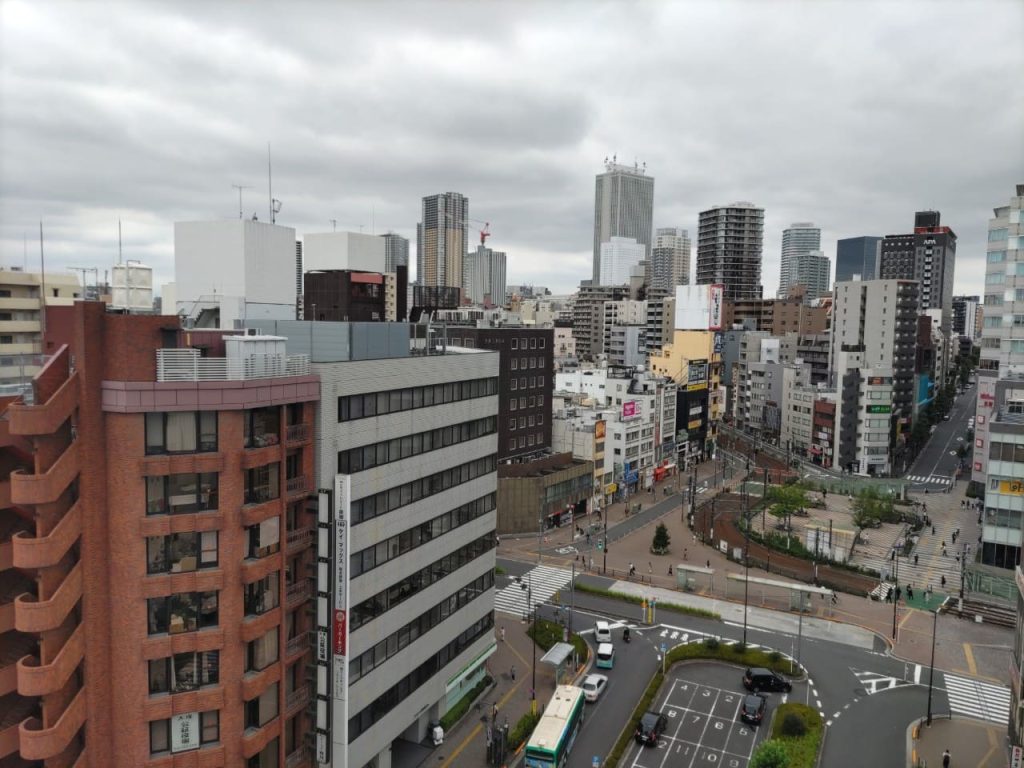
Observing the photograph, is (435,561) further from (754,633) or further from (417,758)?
(754,633)

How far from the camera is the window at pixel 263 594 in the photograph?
3058 cm

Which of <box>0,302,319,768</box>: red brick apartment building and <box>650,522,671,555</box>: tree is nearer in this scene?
<box>0,302,319,768</box>: red brick apartment building

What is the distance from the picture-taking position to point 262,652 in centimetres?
3123

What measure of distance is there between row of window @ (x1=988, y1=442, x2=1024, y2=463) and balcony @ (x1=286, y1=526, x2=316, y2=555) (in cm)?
7016

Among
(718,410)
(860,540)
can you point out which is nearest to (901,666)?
(860,540)

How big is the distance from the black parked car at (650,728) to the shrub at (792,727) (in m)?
7.05

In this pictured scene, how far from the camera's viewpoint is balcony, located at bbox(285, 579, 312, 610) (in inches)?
1275

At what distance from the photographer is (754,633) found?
60.2 meters

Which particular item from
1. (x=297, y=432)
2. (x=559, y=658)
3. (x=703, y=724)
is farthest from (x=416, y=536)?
(x=703, y=724)

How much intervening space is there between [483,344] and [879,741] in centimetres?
6239

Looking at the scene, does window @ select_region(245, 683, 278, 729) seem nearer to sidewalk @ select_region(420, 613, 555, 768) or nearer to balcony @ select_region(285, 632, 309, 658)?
balcony @ select_region(285, 632, 309, 658)

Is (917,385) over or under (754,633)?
over

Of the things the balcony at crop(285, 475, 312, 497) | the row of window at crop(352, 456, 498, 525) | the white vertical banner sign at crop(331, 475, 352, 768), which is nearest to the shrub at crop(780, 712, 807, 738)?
the row of window at crop(352, 456, 498, 525)

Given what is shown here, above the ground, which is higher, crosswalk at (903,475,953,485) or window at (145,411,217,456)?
window at (145,411,217,456)
